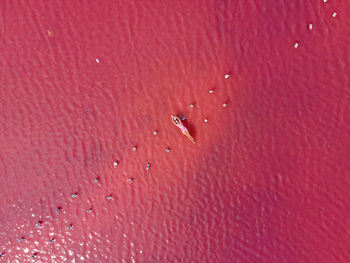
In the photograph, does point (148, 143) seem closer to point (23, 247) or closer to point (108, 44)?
point (108, 44)

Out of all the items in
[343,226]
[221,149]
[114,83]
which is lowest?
[343,226]

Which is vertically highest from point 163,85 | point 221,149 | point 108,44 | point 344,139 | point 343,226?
point 108,44

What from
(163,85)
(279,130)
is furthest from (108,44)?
(279,130)

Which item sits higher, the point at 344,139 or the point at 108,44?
the point at 108,44

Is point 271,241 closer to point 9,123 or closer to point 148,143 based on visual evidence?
point 148,143

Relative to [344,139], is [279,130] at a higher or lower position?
higher

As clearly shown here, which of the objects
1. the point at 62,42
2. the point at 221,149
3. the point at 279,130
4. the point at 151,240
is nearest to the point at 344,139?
the point at 279,130
